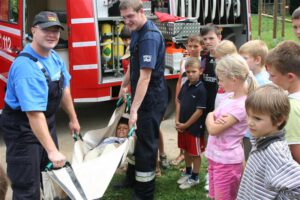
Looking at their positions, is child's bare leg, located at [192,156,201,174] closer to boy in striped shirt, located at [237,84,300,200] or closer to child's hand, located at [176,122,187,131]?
child's hand, located at [176,122,187,131]

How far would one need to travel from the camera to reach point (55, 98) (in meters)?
2.96

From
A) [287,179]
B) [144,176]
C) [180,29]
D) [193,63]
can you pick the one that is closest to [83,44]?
[180,29]

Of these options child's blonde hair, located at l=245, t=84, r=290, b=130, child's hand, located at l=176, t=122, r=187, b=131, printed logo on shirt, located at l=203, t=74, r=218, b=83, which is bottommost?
child's hand, located at l=176, t=122, r=187, b=131

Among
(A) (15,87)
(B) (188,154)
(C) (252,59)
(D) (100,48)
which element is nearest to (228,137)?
(C) (252,59)

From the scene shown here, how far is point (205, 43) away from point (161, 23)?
1.80 metres

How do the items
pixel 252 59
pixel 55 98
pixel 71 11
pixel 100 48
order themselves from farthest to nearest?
pixel 100 48 → pixel 71 11 → pixel 252 59 → pixel 55 98

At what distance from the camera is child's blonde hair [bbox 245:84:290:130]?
2014mm

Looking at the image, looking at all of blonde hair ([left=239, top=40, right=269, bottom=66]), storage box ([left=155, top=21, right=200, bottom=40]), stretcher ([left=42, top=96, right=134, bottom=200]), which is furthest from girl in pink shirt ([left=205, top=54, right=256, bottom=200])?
storage box ([left=155, top=21, right=200, bottom=40])

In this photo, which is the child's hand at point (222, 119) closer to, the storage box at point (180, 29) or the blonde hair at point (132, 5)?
the blonde hair at point (132, 5)

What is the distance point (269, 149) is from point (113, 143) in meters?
2.00

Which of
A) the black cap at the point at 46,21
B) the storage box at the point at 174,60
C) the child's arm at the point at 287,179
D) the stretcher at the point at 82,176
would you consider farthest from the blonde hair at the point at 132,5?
the storage box at the point at 174,60

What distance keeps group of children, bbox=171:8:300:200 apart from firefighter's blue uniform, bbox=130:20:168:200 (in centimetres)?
52

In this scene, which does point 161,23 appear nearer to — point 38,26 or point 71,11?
point 71,11

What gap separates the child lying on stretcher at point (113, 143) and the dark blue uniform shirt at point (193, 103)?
2.02 feet
